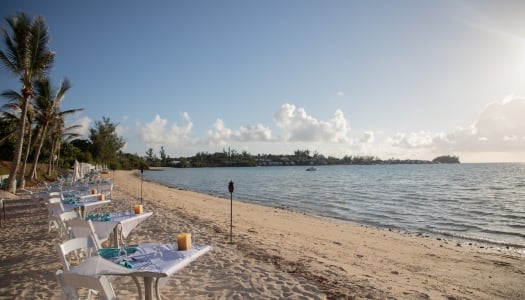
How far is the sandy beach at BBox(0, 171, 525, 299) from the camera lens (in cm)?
517

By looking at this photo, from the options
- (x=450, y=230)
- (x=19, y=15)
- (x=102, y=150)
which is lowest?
(x=450, y=230)

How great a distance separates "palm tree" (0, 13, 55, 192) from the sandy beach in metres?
5.47

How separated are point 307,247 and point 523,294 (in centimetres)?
457

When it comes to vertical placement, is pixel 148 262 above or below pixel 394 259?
above

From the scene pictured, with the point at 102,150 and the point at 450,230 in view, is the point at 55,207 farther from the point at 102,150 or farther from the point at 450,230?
the point at 102,150

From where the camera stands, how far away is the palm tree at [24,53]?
609 inches

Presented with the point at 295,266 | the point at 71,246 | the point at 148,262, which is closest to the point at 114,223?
the point at 71,246

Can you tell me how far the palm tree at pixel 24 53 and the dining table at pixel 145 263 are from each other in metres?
15.4

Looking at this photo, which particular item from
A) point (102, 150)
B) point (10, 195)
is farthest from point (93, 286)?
point (102, 150)

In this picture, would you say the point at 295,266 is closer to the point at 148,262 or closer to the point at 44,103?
the point at 148,262

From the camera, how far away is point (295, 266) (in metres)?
6.63

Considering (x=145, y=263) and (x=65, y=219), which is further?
(x=65, y=219)

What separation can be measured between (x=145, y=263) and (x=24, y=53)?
1642cm

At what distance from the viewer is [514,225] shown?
14742 mm
